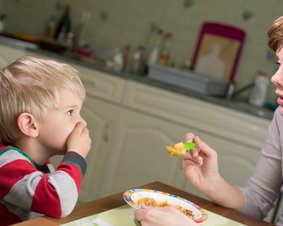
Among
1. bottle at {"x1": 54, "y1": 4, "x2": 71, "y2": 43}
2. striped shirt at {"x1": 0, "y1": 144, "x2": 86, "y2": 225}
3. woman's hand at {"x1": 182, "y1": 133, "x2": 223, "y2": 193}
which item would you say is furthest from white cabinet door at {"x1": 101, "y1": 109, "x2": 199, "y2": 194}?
striped shirt at {"x1": 0, "y1": 144, "x2": 86, "y2": 225}

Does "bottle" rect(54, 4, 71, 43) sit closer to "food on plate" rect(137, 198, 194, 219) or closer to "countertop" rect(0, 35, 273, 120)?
"countertop" rect(0, 35, 273, 120)

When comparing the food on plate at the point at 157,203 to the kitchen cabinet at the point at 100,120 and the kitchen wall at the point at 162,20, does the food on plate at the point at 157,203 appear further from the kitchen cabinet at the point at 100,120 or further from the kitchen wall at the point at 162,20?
the kitchen wall at the point at 162,20

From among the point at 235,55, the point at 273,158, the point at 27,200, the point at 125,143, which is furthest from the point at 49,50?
the point at 27,200

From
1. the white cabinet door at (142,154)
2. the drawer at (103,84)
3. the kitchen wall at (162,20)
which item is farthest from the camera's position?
the kitchen wall at (162,20)

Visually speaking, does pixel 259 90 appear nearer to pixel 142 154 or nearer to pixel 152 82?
pixel 152 82

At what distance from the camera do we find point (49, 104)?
1158mm

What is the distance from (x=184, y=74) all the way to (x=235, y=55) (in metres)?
0.45

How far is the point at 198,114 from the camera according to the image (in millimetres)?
2707

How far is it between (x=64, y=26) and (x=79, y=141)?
2.70 m

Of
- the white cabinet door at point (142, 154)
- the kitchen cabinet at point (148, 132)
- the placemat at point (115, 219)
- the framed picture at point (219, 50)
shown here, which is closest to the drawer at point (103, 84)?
the kitchen cabinet at point (148, 132)

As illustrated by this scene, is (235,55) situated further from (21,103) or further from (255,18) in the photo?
(21,103)

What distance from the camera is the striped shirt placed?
3.33 ft

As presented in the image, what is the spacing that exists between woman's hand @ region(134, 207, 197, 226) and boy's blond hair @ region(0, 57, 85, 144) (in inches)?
13.3

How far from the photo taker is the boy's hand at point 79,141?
1140 mm
